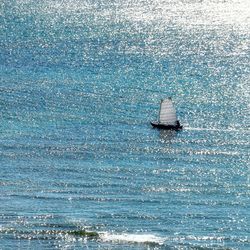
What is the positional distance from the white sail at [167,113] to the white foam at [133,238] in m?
42.2

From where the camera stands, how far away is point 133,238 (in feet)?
323

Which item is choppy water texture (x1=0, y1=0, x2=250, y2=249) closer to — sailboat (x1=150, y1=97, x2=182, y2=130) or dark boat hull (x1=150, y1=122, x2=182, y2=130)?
dark boat hull (x1=150, y1=122, x2=182, y2=130)

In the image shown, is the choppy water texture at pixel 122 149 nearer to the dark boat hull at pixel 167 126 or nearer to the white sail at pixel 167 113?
the dark boat hull at pixel 167 126

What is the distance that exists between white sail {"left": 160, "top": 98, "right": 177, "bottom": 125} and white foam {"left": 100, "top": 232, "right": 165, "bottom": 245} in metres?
42.2

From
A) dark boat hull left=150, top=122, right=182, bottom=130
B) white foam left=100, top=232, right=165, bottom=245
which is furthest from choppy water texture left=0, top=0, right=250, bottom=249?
dark boat hull left=150, top=122, right=182, bottom=130

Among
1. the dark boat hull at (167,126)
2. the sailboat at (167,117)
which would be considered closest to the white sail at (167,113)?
the sailboat at (167,117)

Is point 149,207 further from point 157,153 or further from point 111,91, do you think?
point 111,91

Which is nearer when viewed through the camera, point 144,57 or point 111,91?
point 111,91

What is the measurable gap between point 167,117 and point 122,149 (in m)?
14.1

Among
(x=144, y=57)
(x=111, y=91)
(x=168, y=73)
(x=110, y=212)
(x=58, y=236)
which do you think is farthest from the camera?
(x=144, y=57)

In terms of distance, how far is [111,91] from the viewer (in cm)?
15725

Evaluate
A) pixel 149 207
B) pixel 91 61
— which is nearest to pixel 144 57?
pixel 91 61

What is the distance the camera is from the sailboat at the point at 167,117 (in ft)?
459

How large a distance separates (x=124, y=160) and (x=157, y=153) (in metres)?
5.78
